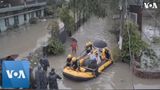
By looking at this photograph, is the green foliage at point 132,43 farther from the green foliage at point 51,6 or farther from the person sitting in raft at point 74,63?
the green foliage at point 51,6

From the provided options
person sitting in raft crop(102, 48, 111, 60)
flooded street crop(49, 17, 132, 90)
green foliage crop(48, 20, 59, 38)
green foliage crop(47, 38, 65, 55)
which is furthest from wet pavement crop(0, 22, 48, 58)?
person sitting in raft crop(102, 48, 111, 60)

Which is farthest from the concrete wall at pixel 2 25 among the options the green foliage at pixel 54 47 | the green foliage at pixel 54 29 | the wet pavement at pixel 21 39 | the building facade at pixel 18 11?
the green foliage at pixel 54 47

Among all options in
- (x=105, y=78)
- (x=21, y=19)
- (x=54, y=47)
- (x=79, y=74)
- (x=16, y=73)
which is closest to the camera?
(x=16, y=73)

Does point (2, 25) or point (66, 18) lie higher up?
point (66, 18)

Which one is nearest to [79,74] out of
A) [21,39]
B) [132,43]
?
[132,43]

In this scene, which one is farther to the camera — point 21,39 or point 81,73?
point 21,39

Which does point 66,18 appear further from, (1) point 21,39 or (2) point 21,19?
(2) point 21,19

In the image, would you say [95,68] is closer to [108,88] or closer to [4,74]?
[108,88]
